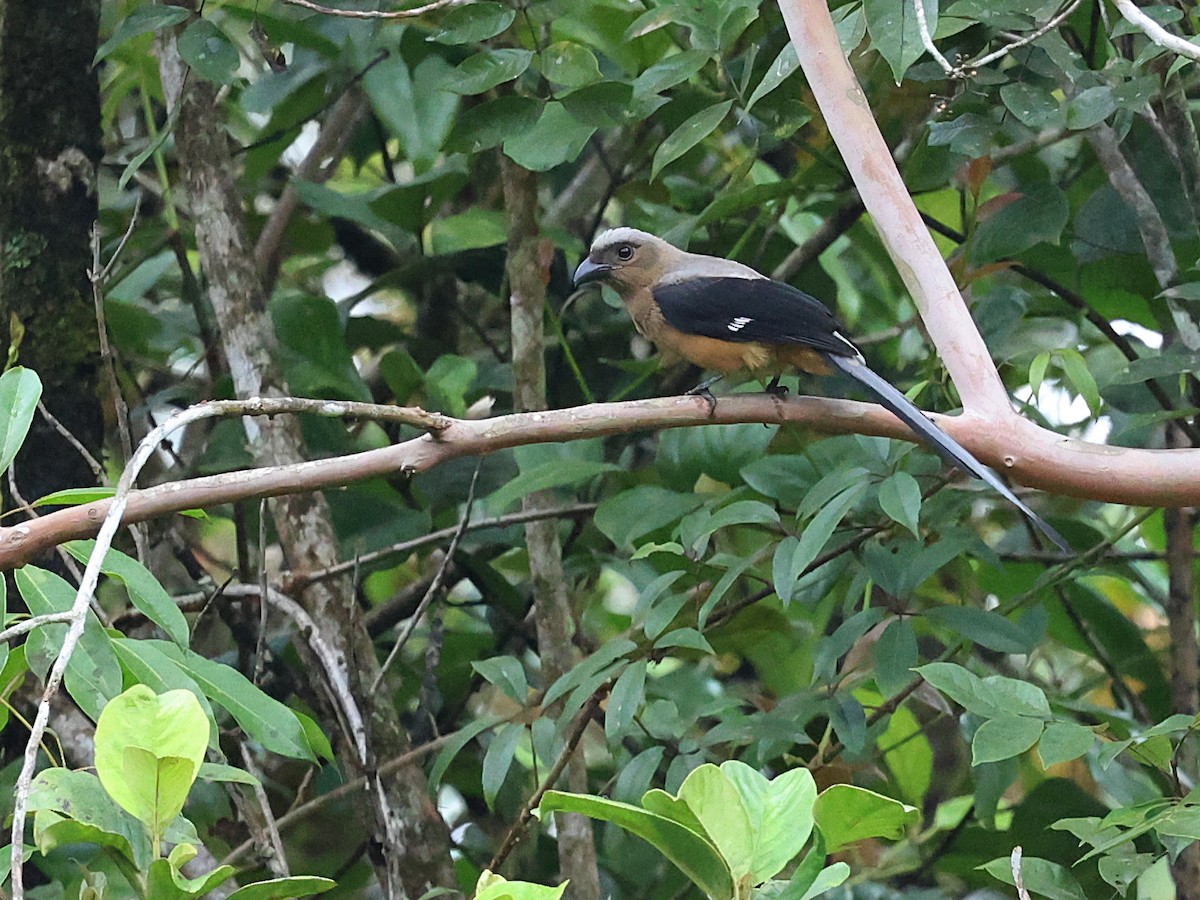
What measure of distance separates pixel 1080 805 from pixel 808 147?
5.10 feet

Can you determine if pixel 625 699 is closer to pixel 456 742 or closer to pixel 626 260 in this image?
pixel 456 742

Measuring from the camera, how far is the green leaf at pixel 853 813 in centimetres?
138

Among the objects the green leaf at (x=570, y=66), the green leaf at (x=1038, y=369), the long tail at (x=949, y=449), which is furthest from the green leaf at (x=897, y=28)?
the green leaf at (x=570, y=66)

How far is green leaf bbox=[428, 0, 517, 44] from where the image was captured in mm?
2578

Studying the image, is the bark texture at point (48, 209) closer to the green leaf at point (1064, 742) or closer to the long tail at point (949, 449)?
the long tail at point (949, 449)

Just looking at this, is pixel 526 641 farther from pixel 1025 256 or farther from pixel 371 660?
pixel 1025 256

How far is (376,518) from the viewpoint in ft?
10.6

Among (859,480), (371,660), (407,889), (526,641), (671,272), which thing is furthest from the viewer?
(526,641)

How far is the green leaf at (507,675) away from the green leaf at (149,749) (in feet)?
4.00

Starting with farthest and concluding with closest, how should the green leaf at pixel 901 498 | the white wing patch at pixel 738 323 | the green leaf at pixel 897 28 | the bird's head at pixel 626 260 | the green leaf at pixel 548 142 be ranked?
the bird's head at pixel 626 260, the white wing patch at pixel 738 323, the green leaf at pixel 548 142, the green leaf at pixel 901 498, the green leaf at pixel 897 28

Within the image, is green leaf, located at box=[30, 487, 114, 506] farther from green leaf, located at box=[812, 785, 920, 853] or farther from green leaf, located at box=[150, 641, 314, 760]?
green leaf, located at box=[812, 785, 920, 853]

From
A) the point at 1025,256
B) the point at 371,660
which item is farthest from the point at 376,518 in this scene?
the point at 1025,256

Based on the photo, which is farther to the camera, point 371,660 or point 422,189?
point 422,189

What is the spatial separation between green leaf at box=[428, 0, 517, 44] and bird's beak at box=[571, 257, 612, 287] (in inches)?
32.7
